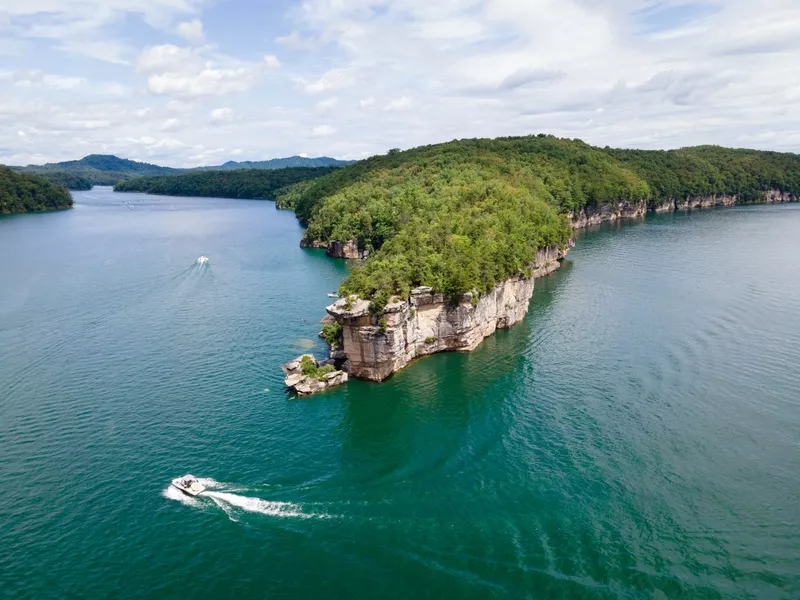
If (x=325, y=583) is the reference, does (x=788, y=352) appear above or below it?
above

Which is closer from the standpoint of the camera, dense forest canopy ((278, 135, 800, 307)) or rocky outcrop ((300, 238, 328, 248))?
dense forest canopy ((278, 135, 800, 307))

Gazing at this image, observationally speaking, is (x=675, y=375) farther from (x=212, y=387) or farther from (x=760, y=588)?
(x=212, y=387)

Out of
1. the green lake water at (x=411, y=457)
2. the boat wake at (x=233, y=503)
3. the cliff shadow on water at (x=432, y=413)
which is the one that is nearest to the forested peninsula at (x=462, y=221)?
the cliff shadow on water at (x=432, y=413)

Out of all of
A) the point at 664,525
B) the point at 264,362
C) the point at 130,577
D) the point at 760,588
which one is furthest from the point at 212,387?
the point at 760,588

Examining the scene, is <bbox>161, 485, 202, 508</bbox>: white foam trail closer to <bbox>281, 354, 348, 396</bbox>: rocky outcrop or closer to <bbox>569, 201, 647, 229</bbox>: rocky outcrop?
<bbox>281, 354, 348, 396</bbox>: rocky outcrop

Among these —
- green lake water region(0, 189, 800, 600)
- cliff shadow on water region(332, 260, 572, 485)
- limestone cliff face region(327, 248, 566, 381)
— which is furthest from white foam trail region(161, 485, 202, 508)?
limestone cliff face region(327, 248, 566, 381)

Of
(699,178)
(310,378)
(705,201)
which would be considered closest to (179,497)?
(310,378)
